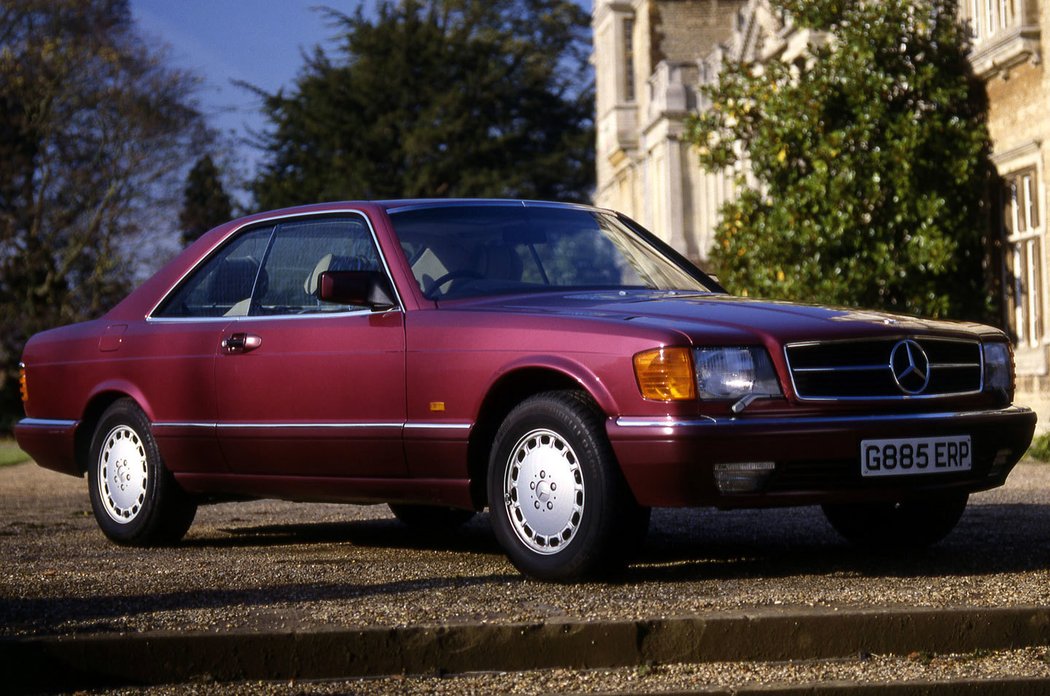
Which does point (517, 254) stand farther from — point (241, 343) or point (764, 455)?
point (764, 455)

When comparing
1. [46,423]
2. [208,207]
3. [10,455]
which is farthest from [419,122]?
[46,423]

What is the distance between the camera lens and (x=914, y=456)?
6.28m

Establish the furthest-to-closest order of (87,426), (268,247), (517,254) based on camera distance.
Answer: (87,426) → (268,247) → (517,254)

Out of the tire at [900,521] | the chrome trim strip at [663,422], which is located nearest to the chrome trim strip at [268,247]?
the chrome trim strip at [663,422]

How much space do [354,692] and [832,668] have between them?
1423 millimetres

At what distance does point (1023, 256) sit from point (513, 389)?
12.1 meters

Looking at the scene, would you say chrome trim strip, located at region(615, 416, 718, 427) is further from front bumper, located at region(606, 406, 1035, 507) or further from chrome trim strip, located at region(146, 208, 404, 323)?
chrome trim strip, located at region(146, 208, 404, 323)

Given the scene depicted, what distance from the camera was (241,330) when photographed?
25.7ft

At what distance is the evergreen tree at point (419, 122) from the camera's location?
5197 centimetres

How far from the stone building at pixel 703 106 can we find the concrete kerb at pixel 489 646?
12.3 m

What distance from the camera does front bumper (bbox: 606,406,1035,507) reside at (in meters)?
5.96

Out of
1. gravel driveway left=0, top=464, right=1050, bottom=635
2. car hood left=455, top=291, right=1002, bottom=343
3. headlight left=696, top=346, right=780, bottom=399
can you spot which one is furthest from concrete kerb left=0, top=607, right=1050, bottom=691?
car hood left=455, top=291, right=1002, bottom=343

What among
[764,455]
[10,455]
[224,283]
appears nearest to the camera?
[764,455]

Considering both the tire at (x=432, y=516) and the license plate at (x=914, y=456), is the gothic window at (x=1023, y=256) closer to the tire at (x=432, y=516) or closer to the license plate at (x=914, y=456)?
the tire at (x=432, y=516)
